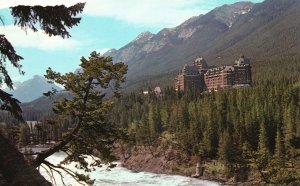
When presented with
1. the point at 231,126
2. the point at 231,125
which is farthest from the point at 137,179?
the point at 231,125

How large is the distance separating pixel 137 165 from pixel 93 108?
107937 millimetres

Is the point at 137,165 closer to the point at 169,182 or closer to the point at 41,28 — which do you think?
the point at 169,182

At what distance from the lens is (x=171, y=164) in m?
112

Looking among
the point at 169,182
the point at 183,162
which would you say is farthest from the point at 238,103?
the point at 169,182

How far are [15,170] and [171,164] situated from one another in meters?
108

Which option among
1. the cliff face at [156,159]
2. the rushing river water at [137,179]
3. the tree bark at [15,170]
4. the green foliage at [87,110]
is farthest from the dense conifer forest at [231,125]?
the tree bark at [15,170]

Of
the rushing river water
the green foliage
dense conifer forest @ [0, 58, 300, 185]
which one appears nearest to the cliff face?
dense conifer forest @ [0, 58, 300, 185]

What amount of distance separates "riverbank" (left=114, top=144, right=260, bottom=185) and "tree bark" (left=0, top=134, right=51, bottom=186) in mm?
83404

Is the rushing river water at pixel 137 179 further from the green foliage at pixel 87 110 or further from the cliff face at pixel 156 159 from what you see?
the green foliage at pixel 87 110

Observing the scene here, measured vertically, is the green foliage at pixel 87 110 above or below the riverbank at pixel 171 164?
above

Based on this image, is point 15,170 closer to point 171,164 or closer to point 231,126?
point 171,164

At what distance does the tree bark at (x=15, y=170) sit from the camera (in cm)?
544

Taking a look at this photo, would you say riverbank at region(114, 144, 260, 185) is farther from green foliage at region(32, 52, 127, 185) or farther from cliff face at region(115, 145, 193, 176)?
green foliage at region(32, 52, 127, 185)

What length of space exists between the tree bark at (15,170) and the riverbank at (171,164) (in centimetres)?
8340
